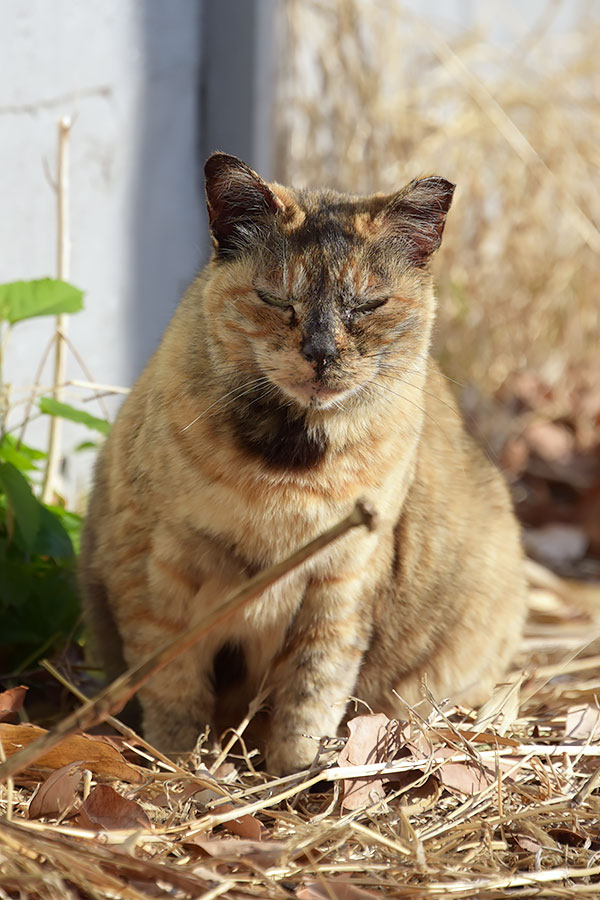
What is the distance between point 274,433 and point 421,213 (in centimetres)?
55

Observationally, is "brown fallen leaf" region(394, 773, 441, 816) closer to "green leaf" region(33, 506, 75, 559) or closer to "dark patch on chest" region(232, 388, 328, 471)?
"dark patch on chest" region(232, 388, 328, 471)

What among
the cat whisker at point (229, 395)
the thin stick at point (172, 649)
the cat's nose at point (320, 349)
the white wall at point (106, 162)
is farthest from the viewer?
the white wall at point (106, 162)

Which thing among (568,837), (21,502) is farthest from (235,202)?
(568,837)

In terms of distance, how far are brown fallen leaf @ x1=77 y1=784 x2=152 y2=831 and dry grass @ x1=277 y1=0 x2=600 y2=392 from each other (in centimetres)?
299

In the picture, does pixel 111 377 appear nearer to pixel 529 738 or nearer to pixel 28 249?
pixel 28 249

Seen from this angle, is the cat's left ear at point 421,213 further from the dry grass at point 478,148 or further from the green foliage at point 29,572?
the dry grass at point 478,148

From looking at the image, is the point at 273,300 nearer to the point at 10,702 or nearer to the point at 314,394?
the point at 314,394

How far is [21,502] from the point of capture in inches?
90.6

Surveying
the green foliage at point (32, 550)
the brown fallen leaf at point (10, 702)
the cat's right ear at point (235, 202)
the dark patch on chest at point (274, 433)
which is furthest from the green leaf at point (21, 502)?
the cat's right ear at point (235, 202)

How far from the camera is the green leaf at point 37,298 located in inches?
96.3

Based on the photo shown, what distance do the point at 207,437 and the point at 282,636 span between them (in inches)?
18.9

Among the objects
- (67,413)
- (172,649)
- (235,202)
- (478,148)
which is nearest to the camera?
(172,649)

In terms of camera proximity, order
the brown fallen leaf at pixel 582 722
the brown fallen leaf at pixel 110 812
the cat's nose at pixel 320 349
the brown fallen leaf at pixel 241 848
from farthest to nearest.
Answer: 1. the brown fallen leaf at pixel 582 722
2. the cat's nose at pixel 320 349
3. the brown fallen leaf at pixel 110 812
4. the brown fallen leaf at pixel 241 848

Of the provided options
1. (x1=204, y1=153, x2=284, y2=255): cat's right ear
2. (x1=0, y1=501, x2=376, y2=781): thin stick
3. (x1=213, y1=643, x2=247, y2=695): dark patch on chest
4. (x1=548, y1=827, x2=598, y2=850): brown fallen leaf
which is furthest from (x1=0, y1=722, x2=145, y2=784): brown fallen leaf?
(x1=204, y1=153, x2=284, y2=255): cat's right ear
